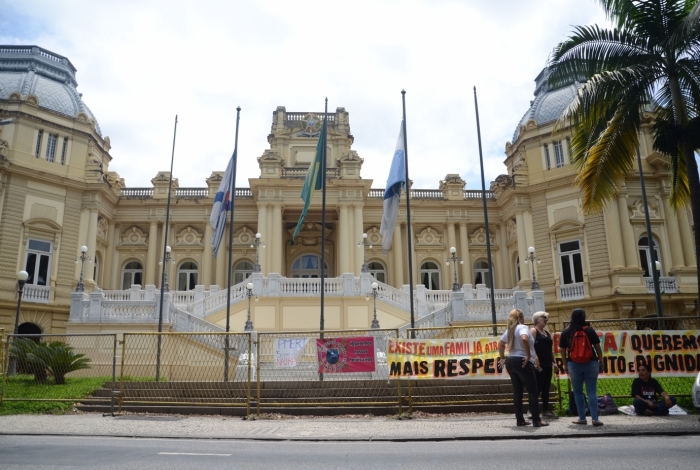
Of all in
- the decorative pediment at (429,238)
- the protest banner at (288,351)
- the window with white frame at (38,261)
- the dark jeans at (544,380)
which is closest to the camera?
the dark jeans at (544,380)

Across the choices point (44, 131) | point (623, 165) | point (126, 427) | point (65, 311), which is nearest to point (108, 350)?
point (126, 427)

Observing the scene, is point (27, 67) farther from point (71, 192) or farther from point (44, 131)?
point (71, 192)

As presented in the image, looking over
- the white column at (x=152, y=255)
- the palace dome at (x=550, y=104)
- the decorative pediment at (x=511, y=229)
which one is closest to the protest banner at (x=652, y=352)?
the decorative pediment at (x=511, y=229)

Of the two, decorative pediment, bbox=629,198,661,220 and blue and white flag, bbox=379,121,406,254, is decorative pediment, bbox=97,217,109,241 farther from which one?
decorative pediment, bbox=629,198,661,220

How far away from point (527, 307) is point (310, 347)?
13.9m

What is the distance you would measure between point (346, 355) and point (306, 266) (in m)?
24.7

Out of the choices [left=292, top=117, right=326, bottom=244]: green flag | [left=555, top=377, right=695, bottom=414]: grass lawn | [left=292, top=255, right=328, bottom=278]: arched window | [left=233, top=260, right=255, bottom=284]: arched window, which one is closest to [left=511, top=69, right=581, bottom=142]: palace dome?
[left=292, top=255, right=328, bottom=278]: arched window

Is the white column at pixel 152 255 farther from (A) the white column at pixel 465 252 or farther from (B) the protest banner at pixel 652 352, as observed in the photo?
(B) the protest banner at pixel 652 352

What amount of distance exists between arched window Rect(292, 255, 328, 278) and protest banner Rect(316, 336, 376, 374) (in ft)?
79.9

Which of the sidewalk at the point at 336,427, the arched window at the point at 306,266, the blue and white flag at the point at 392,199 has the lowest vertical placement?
the sidewalk at the point at 336,427

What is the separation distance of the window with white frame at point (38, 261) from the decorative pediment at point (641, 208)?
102 ft

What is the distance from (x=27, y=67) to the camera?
31.5m

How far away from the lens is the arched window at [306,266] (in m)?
35.7

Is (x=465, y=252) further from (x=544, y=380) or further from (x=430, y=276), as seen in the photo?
(x=544, y=380)
